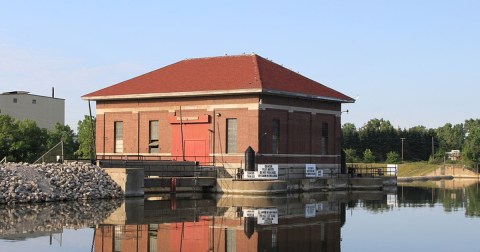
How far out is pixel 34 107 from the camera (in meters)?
119

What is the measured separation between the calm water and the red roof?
13.7m

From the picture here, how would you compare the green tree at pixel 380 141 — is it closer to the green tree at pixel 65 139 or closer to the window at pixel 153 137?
the green tree at pixel 65 139

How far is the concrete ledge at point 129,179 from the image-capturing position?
43.8 meters

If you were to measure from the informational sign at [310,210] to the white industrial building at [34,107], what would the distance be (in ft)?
280

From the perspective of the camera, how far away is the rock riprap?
127 feet

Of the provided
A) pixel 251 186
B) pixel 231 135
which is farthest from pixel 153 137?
pixel 251 186

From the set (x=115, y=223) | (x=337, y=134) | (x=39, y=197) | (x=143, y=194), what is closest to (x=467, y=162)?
(x=337, y=134)

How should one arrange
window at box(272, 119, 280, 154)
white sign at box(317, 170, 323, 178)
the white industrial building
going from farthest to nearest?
the white industrial building
white sign at box(317, 170, 323, 178)
window at box(272, 119, 280, 154)

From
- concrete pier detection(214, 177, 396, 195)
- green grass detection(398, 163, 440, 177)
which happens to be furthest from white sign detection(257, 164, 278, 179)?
green grass detection(398, 163, 440, 177)

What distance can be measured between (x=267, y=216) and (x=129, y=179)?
1425 centimetres

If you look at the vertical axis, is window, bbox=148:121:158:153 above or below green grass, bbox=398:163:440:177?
above

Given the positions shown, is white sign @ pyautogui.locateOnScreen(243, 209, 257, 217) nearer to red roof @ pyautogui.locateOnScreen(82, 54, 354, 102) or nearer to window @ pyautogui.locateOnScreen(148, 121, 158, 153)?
red roof @ pyautogui.locateOnScreen(82, 54, 354, 102)

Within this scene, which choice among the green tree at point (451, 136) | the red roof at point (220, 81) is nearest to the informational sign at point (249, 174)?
the red roof at point (220, 81)

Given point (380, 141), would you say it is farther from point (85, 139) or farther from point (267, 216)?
point (267, 216)
